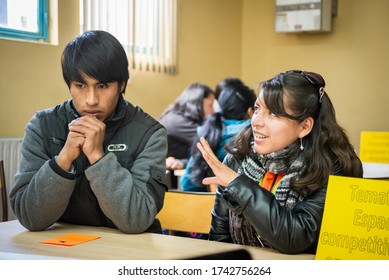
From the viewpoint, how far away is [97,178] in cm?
159

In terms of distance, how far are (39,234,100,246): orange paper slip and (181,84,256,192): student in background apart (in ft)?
6.60

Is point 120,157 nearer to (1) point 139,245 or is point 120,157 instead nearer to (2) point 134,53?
(1) point 139,245

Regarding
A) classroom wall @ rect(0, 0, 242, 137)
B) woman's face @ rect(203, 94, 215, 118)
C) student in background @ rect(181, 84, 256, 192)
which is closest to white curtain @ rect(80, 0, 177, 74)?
classroom wall @ rect(0, 0, 242, 137)

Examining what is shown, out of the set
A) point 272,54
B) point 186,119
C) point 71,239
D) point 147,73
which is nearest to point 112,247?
point 71,239

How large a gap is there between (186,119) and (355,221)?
3426 millimetres

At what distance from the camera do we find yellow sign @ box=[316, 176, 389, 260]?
124 cm

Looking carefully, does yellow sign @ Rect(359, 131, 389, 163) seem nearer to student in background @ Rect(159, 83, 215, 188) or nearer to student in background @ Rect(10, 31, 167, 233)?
student in background @ Rect(159, 83, 215, 188)

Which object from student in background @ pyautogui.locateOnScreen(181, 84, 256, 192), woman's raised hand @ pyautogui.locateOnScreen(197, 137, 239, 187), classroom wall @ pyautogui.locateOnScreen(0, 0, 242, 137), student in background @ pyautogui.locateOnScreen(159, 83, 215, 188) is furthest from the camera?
student in background @ pyautogui.locateOnScreen(159, 83, 215, 188)

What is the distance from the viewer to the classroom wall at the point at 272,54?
5762mm

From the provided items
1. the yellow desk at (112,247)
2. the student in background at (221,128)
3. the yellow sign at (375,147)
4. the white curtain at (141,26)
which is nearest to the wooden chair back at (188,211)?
the yellow desk at (112,247)

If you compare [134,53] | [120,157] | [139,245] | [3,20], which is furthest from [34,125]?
[134,53]

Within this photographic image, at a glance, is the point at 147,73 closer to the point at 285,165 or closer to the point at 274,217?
the point at 285,165

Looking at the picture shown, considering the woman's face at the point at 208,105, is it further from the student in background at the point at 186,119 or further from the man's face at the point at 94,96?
the man's face at the point at 94,96

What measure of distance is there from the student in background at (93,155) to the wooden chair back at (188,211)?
0.25 metres
